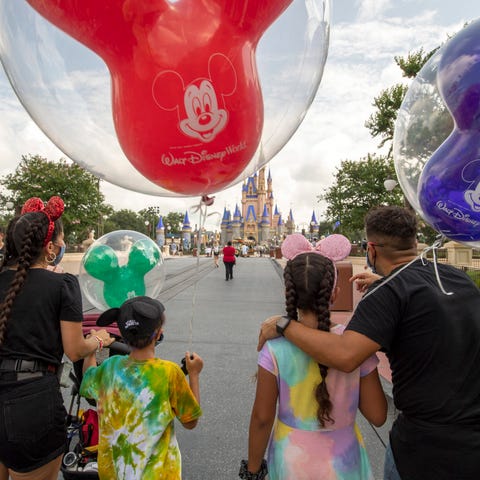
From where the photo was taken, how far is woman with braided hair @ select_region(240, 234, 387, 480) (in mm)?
1462

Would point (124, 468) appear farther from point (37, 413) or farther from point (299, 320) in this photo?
point (299, 320)

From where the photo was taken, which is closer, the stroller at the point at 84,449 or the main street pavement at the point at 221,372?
the stroller at the point at 84,449

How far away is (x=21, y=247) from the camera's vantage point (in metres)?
1.75

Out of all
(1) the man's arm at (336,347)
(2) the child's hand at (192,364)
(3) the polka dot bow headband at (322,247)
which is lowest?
(2) the child's hand at (192,364)

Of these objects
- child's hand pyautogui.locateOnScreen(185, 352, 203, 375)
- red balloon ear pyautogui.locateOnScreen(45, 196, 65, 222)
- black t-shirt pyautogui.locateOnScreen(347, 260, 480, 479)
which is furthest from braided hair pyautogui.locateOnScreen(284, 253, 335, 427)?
red balloon ear pyautogui.locateOnScreen(45, 196, 65, 222)

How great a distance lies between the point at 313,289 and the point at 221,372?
136 inches

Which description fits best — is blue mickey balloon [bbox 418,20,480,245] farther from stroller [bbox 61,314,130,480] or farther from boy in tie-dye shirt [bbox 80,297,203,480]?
stroller [bbox 61,314,130,480]

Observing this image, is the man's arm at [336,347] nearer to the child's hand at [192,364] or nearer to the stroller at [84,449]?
the child's hand at [192,364]

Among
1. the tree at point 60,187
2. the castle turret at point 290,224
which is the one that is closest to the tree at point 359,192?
the tree at point 60,187

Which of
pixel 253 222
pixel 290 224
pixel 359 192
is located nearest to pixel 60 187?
pixel 359 192

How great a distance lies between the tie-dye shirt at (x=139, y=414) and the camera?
170cm

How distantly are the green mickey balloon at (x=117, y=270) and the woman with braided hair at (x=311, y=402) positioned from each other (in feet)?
4.55

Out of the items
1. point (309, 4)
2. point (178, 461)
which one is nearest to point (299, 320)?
point (178, 461)

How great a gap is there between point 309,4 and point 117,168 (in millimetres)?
1054
